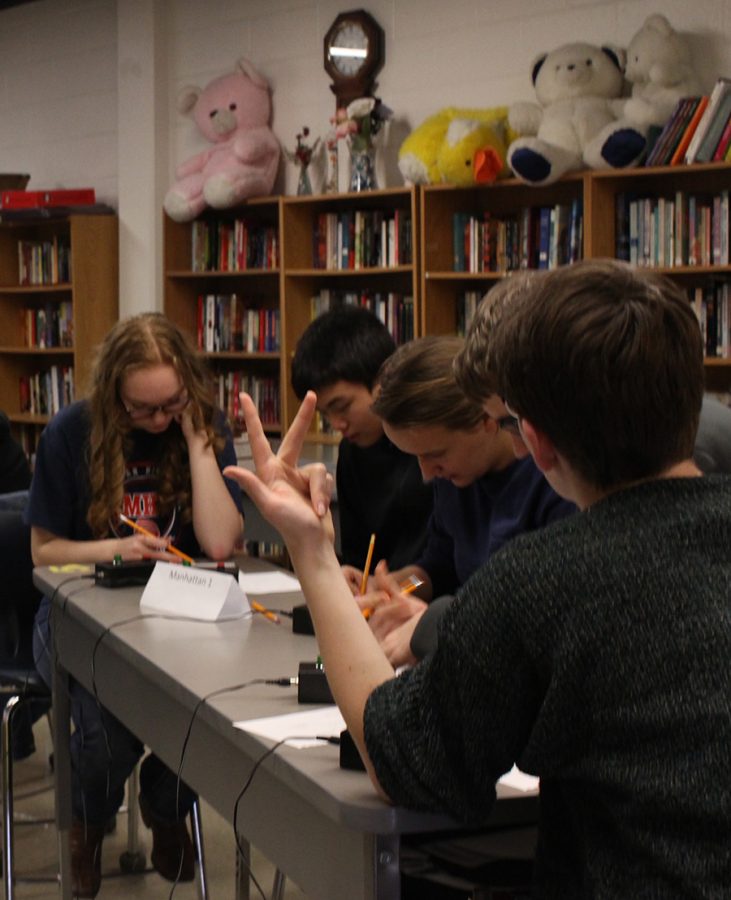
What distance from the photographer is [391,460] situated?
2.89 metres

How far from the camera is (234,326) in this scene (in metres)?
5.96

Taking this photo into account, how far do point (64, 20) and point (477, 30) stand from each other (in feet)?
8.96

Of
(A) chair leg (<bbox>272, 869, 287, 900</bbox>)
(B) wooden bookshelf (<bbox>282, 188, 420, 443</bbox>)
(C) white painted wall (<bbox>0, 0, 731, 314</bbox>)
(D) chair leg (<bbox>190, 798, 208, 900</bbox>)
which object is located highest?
(C) white painted wall (<bbox>0, 0, 731, 314</bbox>)

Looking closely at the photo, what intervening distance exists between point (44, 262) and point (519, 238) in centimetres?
292

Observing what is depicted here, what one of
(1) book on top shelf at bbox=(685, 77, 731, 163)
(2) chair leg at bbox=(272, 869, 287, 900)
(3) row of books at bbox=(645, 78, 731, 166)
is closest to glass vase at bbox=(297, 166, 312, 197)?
(3) row of books at bbox=(645, 78, 731, 166)

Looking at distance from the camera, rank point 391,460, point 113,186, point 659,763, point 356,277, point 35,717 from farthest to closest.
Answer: point 113,186, point 356,277, point 35,717, point 391,460, point 659,763

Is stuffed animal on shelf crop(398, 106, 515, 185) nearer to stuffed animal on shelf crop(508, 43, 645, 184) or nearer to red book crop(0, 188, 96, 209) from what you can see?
stuffed animal on shelf crop(508, 43, 645, 184)

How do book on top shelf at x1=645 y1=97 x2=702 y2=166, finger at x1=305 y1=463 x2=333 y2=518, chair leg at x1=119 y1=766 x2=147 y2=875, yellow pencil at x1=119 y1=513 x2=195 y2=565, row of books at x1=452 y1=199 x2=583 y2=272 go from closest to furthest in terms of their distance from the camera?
finger at x1=305 y1=463 x2=333 y2=518, yellow pencil at x1=119 y1=513 x2=195 y2=565, chair leg at x1=119 y1=766 x2=147 y2=875, book on top shelf at x1=645 y1=97 x2=702 y2=166, row of books at x1=452 y1=199 x2=583 y2=272

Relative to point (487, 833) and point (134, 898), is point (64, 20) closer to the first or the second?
point (134, 898)

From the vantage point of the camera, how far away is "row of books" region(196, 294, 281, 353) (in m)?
5.85

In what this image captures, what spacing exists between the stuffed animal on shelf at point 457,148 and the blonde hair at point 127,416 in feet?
6.80

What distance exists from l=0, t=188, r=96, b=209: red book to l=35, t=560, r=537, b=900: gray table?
152 inches

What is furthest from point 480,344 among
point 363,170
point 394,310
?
point 363,170

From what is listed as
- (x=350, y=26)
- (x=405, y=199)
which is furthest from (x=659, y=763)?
(x=350, y=26)
